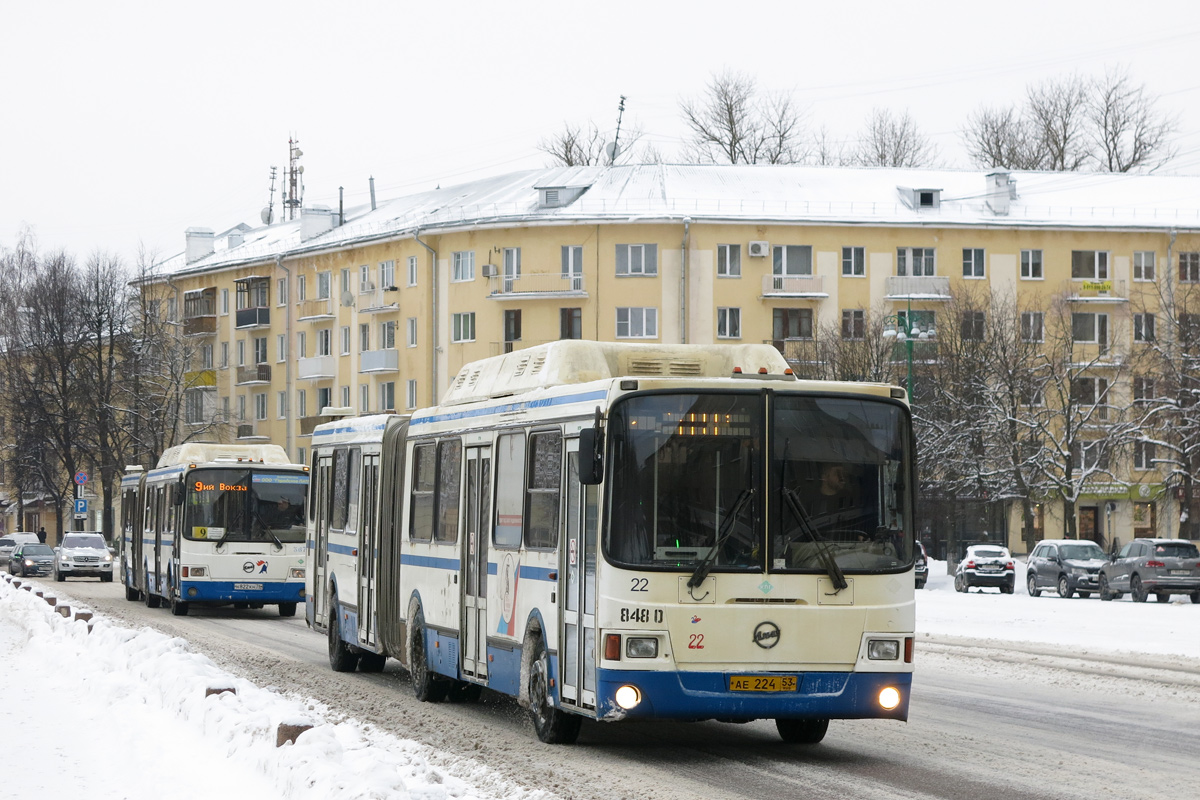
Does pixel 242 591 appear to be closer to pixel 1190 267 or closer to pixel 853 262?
pixel 853 262

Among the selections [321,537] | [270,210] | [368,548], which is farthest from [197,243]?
[368,548]

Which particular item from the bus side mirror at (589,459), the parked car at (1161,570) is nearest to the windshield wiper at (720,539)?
the bus side mirror at (589,459)

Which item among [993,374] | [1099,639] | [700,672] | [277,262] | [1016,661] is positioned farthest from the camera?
[277,262]

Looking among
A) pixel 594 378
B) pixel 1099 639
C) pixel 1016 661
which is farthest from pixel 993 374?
pixel 594 378

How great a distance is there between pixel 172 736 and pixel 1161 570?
1181 inches

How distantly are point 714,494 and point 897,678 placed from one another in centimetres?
169

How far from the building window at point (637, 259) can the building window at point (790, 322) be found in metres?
5.39

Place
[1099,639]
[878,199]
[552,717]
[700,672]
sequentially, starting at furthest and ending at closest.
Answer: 1. [878,199]
2. [1099,639]
3. [552,717]
4. [700,672]

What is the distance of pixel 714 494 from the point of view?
11312 millimetres

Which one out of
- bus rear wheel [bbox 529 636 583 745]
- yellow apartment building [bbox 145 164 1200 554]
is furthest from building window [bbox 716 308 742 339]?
bus rear wheel [bbox 529 636 583 745]

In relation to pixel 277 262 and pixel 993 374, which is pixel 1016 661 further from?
pixel 277 262

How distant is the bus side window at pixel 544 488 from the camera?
12.4m

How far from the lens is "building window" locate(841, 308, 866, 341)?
6779 centimetres

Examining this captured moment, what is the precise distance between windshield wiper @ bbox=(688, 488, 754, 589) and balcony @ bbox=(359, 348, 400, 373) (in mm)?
65086
